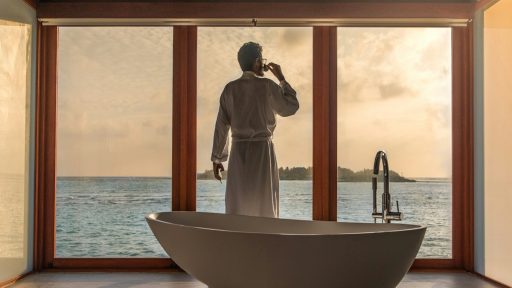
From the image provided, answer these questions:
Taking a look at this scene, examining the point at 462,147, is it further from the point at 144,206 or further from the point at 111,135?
the point at 111,135

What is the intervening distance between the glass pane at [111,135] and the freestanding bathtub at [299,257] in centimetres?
186

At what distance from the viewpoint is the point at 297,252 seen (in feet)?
6.05

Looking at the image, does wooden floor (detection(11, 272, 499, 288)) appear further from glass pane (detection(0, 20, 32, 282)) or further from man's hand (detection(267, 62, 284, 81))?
man's hand (detection(267, 62, 284, 81))

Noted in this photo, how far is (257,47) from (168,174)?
1.22 metres

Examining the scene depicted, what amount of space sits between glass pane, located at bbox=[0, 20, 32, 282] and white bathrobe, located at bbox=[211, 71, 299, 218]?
1.20 meters

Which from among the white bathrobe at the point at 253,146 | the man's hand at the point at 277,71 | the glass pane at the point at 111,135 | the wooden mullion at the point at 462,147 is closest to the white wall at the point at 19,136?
the glass pane at the point at 111,135

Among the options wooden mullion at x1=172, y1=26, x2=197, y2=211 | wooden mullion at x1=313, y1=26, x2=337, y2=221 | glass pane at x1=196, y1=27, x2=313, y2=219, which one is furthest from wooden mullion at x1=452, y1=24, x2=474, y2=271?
wooden mullion at x1=172, y1=26, x2=197, y2=211

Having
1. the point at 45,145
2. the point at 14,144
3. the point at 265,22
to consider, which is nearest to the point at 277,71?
the point at 265,22

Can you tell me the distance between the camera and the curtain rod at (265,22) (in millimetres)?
3822

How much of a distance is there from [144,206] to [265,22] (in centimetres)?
141

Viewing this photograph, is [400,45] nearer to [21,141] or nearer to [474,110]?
[474,110]

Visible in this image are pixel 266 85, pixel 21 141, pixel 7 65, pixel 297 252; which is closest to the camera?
pixel 297 252

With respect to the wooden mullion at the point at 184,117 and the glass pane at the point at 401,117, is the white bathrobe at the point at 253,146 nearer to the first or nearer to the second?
the wooden mullion at the point at 184,117

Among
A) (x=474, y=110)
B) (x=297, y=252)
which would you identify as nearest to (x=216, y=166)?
(x=297, y=252)
